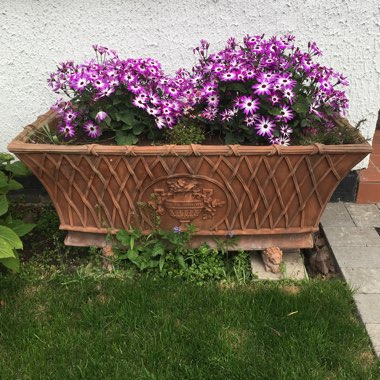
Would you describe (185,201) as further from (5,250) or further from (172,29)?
(172,29)

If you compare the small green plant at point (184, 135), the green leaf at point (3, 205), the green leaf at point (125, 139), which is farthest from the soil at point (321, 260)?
the green leaf at point (3, 205)

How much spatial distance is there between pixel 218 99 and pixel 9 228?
1.32 meters

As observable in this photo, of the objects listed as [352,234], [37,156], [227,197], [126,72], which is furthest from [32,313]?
[352,234]

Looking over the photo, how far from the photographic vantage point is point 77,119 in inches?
99.7

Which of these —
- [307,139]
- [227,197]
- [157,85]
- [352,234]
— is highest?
[157,85]

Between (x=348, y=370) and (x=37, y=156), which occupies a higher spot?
(x=37, y=156)

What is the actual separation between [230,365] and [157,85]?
1523 mm

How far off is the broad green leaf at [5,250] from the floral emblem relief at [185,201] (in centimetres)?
74

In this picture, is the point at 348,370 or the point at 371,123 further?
the point at 371,123

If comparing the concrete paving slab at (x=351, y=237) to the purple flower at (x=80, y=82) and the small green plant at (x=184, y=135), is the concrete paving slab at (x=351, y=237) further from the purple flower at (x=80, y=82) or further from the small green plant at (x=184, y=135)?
the purple flower at (x=80, y=82)

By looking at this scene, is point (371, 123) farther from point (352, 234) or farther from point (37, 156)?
point (37, 156)

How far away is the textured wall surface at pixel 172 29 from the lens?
9.48 feet

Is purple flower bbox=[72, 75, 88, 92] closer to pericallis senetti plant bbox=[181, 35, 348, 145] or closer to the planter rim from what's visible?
the planter rim

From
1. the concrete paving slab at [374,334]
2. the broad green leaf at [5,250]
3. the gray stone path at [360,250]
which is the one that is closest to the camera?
the concrete paving slab at [374,334]
